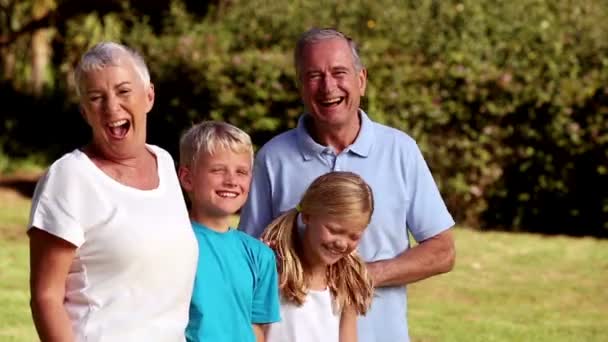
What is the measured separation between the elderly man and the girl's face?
213 millimetres

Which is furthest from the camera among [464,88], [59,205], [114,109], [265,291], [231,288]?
[464,88]

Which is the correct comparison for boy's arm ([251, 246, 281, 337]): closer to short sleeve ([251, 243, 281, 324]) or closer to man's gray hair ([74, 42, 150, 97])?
short sleeve ([251, 243, 281, 324])

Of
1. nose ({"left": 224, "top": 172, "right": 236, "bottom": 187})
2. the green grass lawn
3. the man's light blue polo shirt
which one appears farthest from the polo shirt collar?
the green grass lawn

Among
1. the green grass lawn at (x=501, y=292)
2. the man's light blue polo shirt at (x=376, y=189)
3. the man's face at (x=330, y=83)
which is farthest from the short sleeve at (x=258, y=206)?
the green grass lawn at (x=501, y=292)

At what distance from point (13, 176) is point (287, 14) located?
6232mm

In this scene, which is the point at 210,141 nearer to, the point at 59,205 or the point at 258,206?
the point at 258,206

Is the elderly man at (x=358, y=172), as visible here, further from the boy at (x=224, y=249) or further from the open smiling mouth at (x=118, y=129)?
the open smiling mouth at (x=118, y=129)

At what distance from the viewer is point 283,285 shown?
4.12m

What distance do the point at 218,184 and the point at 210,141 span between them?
13 centimetres

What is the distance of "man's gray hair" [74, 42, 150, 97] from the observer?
333cm

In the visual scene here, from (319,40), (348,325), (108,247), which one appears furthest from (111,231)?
(319,40)

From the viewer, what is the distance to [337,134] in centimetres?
438

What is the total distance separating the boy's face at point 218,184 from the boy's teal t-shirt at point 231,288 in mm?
63

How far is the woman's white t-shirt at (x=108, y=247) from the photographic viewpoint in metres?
3.18
